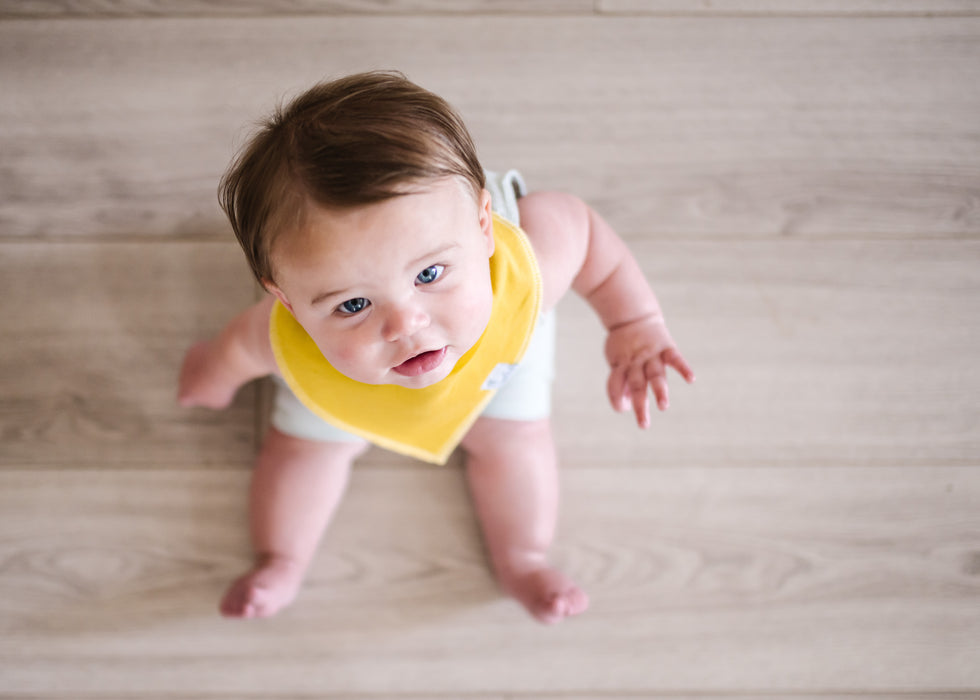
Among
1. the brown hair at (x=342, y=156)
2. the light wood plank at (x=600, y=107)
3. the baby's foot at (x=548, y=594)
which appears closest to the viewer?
the brown hair at (x=342, y=156)

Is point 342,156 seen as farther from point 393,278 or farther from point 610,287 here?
point 610,287

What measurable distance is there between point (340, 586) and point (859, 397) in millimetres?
643

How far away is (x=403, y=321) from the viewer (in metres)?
0.52

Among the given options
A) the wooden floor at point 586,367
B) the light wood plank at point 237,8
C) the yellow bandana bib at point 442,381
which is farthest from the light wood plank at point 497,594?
the light wood plank at point 237,8

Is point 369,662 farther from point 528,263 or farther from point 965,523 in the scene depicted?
point 965,523

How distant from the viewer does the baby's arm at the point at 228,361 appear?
28.6 inches

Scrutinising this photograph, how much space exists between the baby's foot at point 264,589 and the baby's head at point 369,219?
0.36 meters

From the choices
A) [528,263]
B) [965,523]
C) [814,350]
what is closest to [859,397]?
[814,350]

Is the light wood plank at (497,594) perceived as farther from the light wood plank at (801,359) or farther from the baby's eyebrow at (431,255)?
the baby's eyebrow at (431,255)

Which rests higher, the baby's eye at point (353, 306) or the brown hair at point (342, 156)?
the brown hair at point (342, 156)

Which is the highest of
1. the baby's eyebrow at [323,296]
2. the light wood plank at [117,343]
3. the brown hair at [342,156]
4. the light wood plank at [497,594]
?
the brown hair at [342,156]

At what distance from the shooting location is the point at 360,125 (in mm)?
488

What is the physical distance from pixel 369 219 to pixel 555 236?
0.93ft

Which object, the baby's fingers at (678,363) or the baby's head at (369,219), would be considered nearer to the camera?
the baby's head at (369,219)
